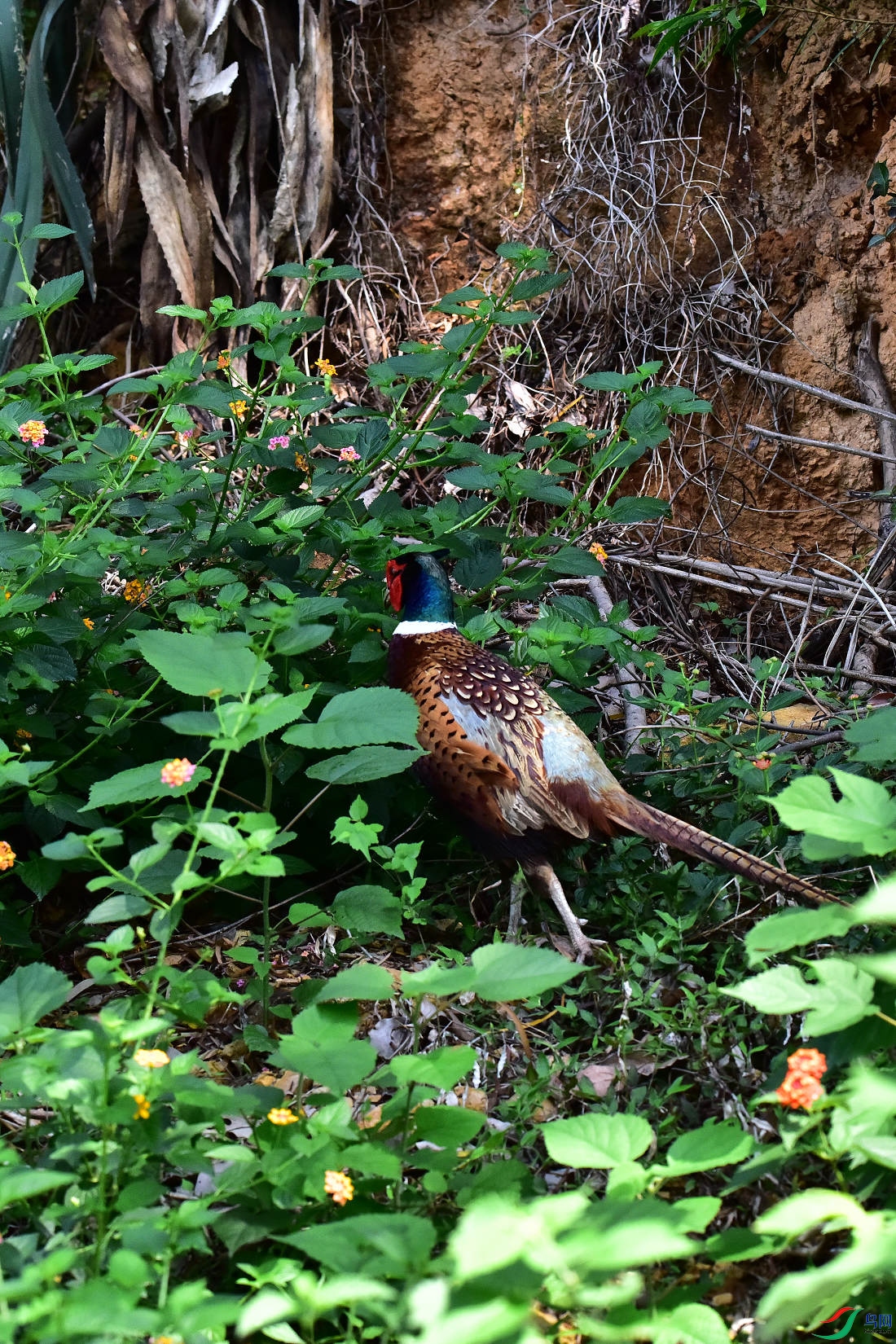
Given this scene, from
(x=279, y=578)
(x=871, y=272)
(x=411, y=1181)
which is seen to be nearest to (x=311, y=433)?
(x=279, y=578)

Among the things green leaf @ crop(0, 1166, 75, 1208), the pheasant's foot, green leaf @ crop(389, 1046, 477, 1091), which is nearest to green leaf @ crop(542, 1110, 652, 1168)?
green leaf @ crop(389, 1046, 477, 1091)

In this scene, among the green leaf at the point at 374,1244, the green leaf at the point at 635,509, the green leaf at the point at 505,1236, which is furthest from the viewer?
the green leaf at the point at 635,509

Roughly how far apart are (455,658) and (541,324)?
8.33 ft

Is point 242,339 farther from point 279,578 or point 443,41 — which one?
point 279,578

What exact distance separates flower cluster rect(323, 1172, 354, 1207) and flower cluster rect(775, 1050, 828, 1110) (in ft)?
1.99

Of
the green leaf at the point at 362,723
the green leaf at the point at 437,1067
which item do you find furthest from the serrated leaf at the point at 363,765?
the green leaf at the point at 437,1067

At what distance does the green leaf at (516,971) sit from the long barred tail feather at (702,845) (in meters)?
0.82

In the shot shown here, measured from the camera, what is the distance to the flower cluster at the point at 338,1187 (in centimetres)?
163

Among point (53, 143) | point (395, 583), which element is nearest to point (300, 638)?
point (395, 583)

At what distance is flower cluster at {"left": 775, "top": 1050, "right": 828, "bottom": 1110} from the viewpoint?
1.49 metres

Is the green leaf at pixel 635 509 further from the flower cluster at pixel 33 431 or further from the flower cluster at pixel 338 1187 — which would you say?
the flower cluster at pixel 338 1187

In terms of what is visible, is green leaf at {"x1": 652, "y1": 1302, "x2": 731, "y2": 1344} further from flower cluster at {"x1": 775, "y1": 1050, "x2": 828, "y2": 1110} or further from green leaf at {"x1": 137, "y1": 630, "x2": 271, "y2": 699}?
Answer: green leaf at {"x1": 137, "y1": 630, "x2": 271, "y2": 699}

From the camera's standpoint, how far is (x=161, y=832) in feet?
5.42

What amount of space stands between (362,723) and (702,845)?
94 cm
